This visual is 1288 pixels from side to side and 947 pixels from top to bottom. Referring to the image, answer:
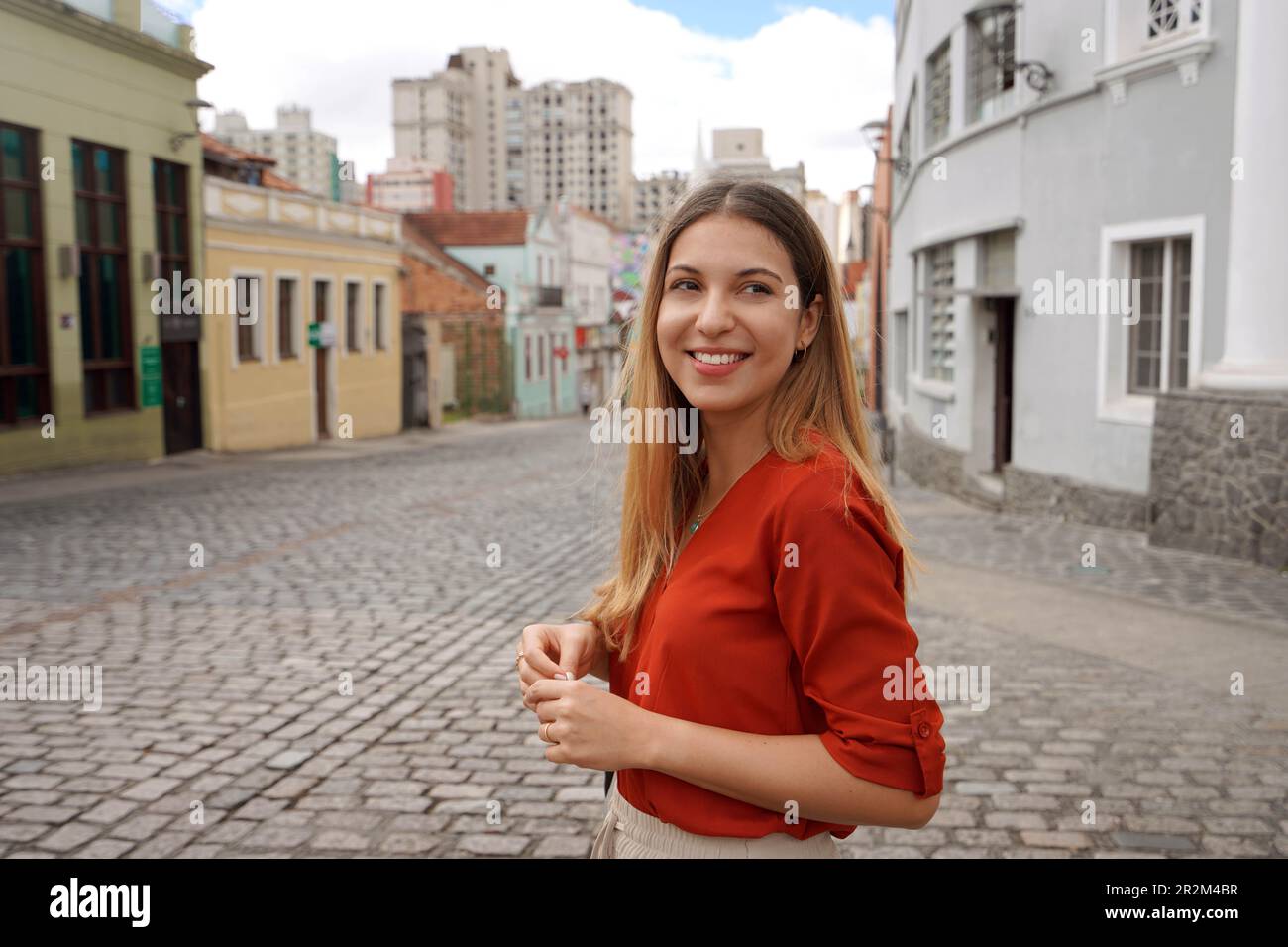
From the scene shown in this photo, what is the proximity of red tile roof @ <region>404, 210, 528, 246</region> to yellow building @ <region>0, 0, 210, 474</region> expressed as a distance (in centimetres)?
3135

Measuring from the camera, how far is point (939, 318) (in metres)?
19.0

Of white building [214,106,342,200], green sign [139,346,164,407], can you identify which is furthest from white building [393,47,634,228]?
green sign [139,346,164,407]

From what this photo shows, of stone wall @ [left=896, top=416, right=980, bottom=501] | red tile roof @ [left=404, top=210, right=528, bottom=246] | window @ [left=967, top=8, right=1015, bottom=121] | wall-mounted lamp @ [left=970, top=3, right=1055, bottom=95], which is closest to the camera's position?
wall-mounted lamp @ [left=970, top=3, right=1055, bottom=95]

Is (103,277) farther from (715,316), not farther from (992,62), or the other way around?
(715,316)

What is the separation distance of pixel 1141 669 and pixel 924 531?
20.3 ft

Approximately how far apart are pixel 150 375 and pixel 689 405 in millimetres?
21940

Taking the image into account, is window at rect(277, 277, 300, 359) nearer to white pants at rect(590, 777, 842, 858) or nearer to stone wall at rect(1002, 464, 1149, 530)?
stone wall at rect(1002, 464, 1149, 530)

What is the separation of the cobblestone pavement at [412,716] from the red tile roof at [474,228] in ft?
144

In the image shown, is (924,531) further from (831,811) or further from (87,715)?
(831,811)

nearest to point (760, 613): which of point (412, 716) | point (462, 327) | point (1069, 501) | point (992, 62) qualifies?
point (412, 716)

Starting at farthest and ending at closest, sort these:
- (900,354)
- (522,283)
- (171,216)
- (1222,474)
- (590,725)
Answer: (522,283)
(900,354)
(171,216)
(1222,474)
(590,725)

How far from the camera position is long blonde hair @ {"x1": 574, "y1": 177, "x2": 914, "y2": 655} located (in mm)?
1904

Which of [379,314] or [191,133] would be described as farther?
[379,314]
